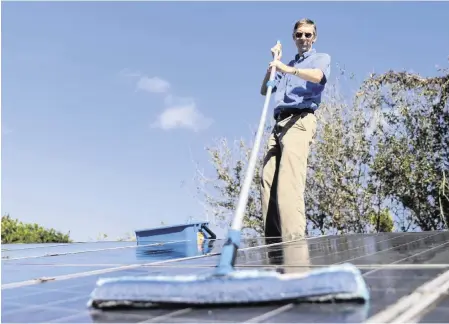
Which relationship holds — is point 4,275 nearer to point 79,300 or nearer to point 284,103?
point 79,300

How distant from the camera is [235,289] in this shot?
126 centimetres

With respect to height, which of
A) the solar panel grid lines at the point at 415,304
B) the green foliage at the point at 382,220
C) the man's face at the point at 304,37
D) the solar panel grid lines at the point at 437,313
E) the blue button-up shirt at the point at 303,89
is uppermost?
the man's face at the point at 304,37

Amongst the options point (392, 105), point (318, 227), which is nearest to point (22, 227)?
point (318, 227)

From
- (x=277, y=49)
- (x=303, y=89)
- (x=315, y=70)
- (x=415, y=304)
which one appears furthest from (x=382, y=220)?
(x=415, y=304)

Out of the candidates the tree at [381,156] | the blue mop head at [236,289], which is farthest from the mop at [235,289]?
the tree at [381,156]

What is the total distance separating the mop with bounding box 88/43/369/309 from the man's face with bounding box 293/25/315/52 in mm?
2855

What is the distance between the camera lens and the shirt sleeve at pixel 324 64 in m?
3.75

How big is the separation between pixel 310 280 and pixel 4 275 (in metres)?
1.58

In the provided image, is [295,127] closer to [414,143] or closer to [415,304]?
[415,304]

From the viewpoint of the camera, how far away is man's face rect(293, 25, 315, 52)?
3941 mm

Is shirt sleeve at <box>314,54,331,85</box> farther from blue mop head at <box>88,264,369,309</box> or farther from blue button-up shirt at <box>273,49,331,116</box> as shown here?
blue mop head at <box>88,264,369,309</box>

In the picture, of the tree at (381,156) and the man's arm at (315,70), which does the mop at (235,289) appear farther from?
the tree at (381,156)

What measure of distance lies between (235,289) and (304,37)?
3003 mm

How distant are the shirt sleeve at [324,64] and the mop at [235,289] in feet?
8.43
